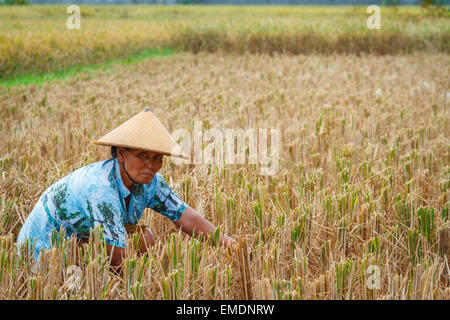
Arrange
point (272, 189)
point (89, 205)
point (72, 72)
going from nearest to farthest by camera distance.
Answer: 1. point (89, 205)
2. point (272, 189)
3. point (72, 72)

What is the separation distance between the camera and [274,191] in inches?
124

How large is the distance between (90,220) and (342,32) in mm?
12177

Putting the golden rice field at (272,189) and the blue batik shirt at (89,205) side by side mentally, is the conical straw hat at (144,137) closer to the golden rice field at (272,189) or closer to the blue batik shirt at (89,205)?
the blue batik shirt at (89,205)

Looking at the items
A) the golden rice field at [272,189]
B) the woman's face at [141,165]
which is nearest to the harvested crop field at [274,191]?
the golden rice field at [272,189]

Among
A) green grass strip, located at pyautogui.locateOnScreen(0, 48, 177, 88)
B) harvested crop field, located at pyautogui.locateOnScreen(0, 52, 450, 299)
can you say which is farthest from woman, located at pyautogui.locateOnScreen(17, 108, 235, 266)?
green grass strip, located at pyautogui.locateOnScreen(0, 48, 177, 88)

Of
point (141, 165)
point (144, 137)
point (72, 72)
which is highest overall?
point (72, 72)

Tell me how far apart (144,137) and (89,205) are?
396mm

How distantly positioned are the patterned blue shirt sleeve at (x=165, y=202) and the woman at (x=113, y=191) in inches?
2.7

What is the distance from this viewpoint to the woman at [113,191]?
83.6 inches

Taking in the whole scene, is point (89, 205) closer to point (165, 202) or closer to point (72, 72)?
point (165, 202)

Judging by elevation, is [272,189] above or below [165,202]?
below

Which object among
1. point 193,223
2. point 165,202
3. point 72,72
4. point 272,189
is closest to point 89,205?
point 165,202

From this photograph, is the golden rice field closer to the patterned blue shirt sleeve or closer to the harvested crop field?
the harvested crop field
